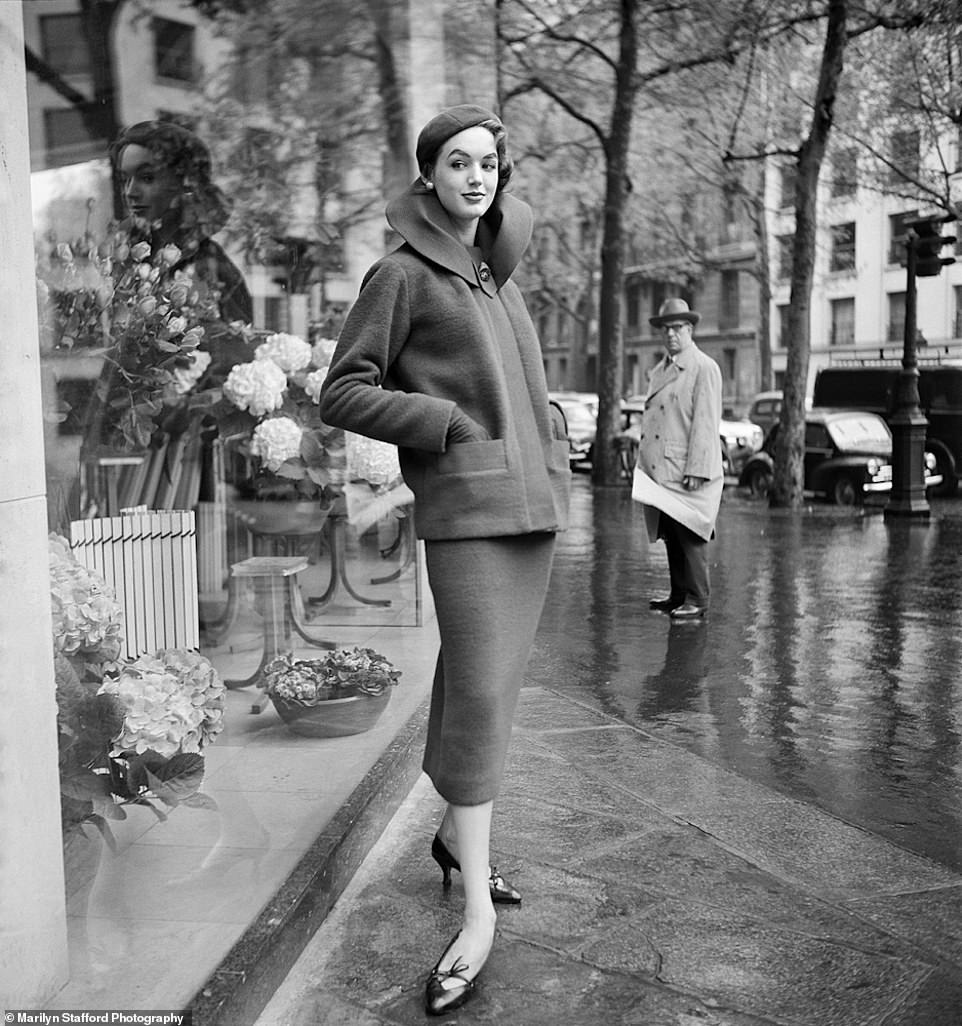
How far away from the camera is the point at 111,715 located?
3152mm

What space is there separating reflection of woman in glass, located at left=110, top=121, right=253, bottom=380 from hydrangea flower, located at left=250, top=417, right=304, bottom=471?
0.28 metres

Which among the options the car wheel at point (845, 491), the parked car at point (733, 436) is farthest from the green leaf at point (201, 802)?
the parked car at point (733, 436)

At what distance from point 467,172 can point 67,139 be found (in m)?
1.41

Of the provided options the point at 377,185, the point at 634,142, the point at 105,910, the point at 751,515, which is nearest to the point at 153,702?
the point at 105,910

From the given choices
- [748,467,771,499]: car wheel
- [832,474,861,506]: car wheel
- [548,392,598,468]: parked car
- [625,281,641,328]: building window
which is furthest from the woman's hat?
[625,281,641,328]: building window

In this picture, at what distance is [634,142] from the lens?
85.3 feet

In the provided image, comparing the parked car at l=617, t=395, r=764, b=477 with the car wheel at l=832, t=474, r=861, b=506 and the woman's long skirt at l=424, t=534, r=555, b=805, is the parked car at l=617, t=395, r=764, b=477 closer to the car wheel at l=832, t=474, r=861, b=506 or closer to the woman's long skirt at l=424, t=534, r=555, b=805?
the car wheel at l=832, t=474, r=861, b=506

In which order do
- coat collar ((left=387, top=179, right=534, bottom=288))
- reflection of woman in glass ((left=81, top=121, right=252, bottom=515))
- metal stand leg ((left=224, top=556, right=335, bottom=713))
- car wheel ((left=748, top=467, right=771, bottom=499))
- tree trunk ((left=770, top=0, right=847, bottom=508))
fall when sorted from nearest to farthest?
coat collar ((left=387, top=179, right=534, bottom=288)), reflection of woman in glass ((left=81, top=121, right=252, bottom=515)), metal stand leg ((left=224, top=556, right=335, bottom=713)), tree trunk ((left=770, top=0, right=847, bottom=508)), car wheel ((left=748, top=467, right=771, bottom=499))

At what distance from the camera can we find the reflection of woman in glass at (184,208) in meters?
4.69

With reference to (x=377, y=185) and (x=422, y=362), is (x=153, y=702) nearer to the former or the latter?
(x=422, y=362)

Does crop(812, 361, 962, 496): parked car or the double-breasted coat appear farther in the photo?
crop(812, 361, 962, 496): parked car

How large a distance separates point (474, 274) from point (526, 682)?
374 centimetres

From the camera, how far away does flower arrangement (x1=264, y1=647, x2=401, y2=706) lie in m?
4.72

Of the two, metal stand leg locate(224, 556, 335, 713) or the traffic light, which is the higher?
the traffic light
